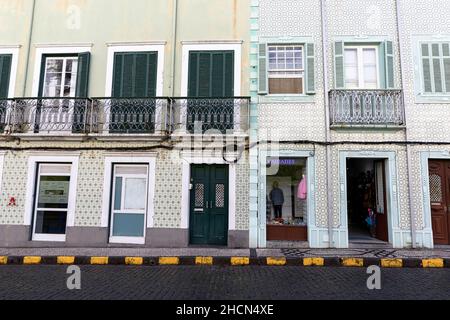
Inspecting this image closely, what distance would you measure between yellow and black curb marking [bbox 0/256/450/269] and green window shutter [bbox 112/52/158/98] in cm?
500

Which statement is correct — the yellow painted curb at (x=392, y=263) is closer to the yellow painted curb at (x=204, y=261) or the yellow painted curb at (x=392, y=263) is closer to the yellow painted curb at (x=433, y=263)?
the yellow painted curb at (x=433, y=263)

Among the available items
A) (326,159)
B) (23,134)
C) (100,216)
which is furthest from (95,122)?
(326,159)

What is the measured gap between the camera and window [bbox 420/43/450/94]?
10.2m

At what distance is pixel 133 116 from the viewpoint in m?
10.4

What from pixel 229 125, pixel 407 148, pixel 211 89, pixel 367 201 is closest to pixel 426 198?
pixel 407 148

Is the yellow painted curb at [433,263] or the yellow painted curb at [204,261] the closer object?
the yellow painted curb at [433,263]

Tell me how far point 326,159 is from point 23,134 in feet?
30.0

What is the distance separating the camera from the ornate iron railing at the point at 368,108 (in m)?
10.1

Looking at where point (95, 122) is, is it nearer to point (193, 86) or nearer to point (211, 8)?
point (193, 86)

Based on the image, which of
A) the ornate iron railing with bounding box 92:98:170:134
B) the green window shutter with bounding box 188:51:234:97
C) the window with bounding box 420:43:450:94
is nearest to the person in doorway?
the green window shutter with bounding box 188:51:234:97

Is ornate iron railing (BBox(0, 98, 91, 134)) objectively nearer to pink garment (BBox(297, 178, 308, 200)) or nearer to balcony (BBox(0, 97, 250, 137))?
balcony (BBox(0, 97, 250, 137))

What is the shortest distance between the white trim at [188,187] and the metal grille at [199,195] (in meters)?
0.29

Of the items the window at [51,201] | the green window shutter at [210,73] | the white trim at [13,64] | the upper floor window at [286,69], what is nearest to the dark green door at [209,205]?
the green window shutter at [210,73]

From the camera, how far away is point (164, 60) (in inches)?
424
